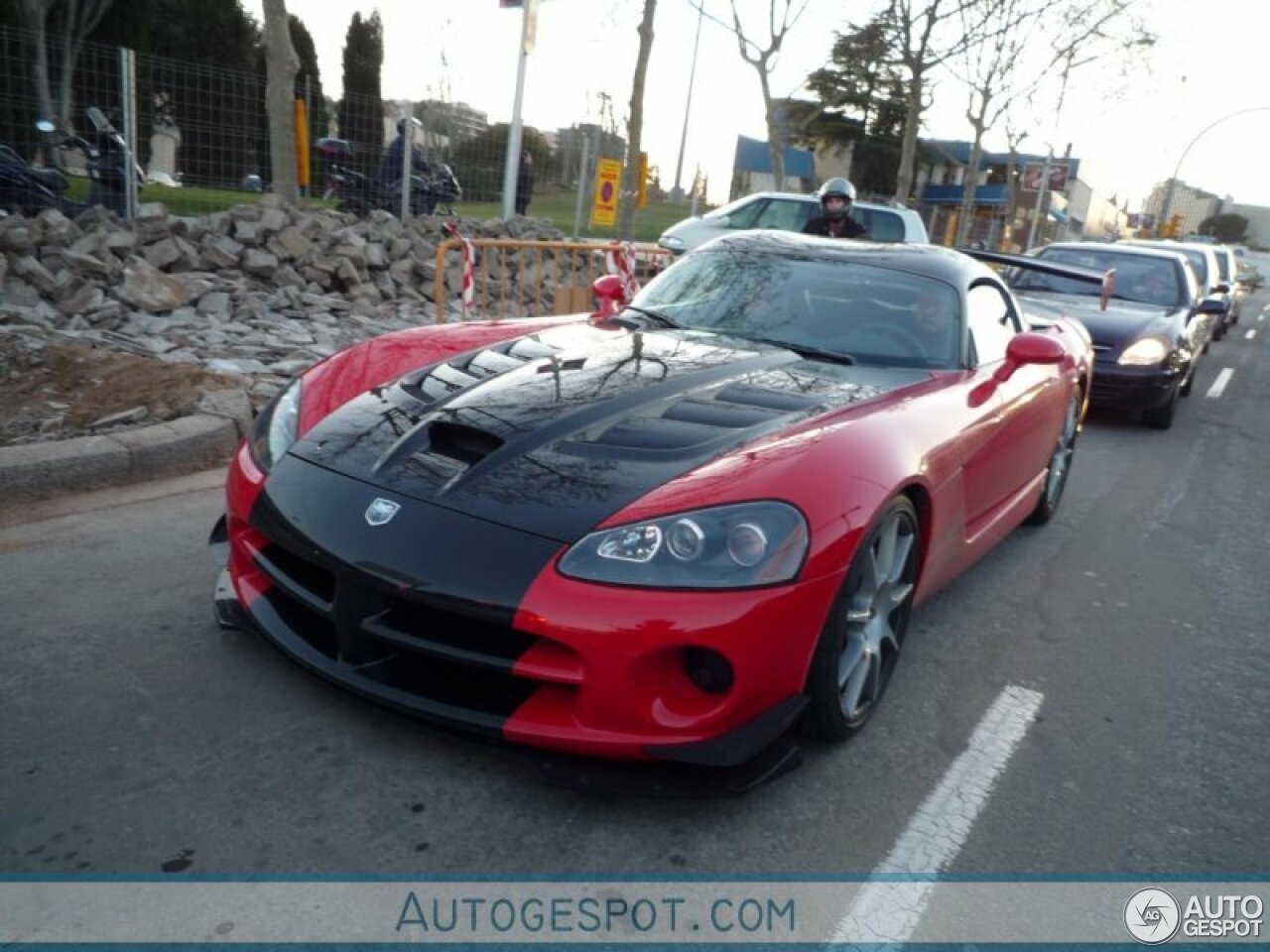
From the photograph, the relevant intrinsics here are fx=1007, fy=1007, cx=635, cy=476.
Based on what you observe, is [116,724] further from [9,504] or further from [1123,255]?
[1123,255]

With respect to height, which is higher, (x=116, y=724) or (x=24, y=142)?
(x=24, y=142)

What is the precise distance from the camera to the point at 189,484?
472 cm

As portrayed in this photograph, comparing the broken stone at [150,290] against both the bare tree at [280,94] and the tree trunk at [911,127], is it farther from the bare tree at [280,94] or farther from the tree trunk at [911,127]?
the tree trunk at [911,127]

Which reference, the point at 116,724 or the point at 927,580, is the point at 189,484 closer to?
→ the point at 116,724

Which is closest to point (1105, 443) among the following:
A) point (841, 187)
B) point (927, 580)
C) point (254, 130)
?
point (841, 187)

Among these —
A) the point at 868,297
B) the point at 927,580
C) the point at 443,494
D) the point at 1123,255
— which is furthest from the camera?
the point at 1123,255

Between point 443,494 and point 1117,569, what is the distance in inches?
141

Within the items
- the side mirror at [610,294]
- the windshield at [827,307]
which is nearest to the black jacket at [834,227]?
the side mirror at [610,294]

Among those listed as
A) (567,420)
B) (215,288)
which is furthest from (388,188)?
(567,420)

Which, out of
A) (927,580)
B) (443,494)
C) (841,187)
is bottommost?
(927,580)

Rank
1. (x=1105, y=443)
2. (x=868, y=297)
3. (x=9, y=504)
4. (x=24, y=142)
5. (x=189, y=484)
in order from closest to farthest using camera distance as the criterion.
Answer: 1. (x=868, y=297)
2. (x=9, y=504)
3. (x=189, y=484)
4. (x=1105, y=443)
5. (x=24, y=142)

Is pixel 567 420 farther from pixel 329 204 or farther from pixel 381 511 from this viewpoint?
pixel 329 204

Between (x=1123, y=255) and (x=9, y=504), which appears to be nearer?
(x=9, y=504)

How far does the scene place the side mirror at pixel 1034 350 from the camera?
3744mm
